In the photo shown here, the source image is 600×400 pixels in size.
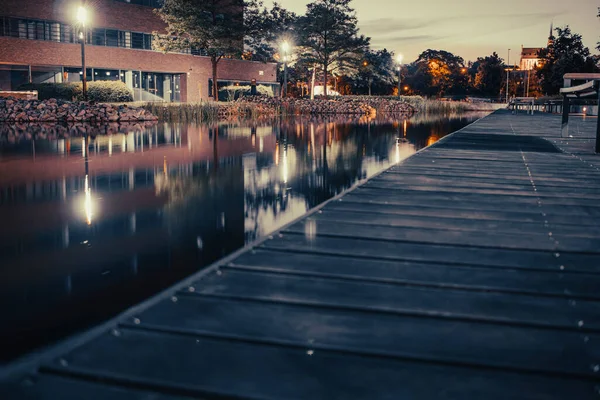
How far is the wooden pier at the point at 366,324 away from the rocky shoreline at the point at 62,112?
22654 millimetres

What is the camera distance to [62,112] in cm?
2570

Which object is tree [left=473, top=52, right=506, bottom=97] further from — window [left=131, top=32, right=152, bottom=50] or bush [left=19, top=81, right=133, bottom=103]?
bush [left=19, top=81, right=133, bottom=103]

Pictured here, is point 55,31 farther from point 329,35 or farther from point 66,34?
point 329,35

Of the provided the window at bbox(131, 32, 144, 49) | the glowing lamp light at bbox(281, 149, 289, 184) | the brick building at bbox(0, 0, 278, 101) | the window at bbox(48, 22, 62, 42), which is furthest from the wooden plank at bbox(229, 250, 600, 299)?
the window at bbox(131, 32, 144, 49)

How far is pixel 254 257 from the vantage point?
3.72 meters

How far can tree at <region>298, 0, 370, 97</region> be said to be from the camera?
171 ft

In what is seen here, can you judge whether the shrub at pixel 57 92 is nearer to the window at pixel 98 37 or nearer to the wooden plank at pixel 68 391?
the window at pixel 98 37

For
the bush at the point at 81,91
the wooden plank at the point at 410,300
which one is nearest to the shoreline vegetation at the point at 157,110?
the bush at the point at 81,91

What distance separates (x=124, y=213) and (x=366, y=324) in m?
3.97

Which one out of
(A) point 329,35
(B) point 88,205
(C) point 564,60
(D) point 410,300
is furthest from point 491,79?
(D) point 410,300

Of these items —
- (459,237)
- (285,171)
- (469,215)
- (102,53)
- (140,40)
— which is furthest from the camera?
(140,40)

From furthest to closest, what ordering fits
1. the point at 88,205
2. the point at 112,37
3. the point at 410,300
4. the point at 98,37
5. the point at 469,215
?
1. the point at 112,37
2. the point at 98,37
3. the point at 88,205
4. the point at 469,215
5. the point at 410,300

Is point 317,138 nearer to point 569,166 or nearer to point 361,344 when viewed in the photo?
point 569,166

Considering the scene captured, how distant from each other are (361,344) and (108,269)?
221 cm
